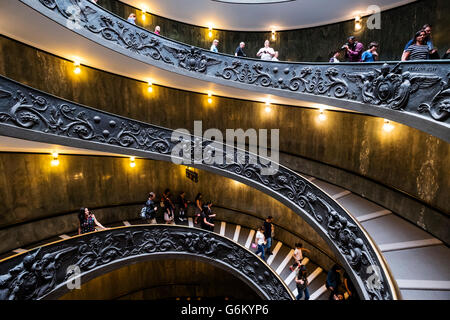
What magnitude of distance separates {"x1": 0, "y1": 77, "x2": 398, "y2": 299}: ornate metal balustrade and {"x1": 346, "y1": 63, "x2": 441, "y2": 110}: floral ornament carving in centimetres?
273

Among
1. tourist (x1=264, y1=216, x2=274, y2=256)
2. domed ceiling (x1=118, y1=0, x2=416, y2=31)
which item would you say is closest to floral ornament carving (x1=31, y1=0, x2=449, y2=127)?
domed ceiling (x1=118, y1=0, x2=416, y2=31)

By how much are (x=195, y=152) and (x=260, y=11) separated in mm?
7322

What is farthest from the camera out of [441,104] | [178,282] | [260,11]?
[178,282]

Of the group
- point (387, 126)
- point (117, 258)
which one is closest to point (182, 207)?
point (117, 258)

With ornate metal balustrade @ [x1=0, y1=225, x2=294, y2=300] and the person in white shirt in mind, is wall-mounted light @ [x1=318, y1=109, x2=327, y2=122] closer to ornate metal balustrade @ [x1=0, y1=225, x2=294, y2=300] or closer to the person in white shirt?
the person in white shirt

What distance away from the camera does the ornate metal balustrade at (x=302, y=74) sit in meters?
4.36

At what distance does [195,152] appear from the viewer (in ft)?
29.7

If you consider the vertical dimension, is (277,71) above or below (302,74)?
above

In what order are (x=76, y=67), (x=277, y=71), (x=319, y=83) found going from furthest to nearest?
1. (x=76, y=67)
2. (x=277, y=71)
3. (x=319, y=83)

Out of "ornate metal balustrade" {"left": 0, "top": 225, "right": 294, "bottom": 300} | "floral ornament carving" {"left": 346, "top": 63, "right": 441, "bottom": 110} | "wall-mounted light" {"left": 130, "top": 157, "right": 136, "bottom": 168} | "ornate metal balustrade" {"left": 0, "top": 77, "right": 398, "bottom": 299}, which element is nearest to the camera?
"floral ornament carving" {"left": 346, "top": 63, "right": 441, "bottom": 110}

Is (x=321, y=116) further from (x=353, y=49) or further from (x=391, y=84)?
(x=391, y=84)

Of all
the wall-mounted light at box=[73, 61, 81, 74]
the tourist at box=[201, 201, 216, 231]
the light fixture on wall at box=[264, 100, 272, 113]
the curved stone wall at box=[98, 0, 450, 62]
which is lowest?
the tourist at box=[201, 201, 216, 231]

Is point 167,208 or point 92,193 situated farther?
point 167,208

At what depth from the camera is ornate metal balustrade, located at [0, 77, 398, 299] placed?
5.04 m
